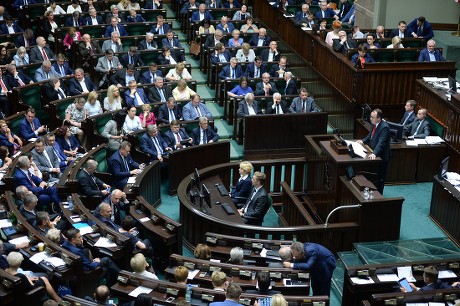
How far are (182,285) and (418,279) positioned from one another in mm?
2677

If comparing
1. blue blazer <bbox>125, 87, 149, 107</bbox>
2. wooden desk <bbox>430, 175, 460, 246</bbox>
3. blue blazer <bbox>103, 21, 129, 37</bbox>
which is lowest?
wooden desk <bbox>430, 175, 460, 246</bbox>

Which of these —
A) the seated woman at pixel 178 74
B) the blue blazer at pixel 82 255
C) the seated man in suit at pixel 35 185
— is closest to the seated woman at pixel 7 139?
the seated man in suit at pixel 35 185

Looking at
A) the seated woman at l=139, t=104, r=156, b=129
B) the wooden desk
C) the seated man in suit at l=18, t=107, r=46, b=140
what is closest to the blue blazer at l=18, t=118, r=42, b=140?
the seated man in suit at l=18, t=107, r=46, b=140

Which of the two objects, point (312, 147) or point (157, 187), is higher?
point (312, 147)

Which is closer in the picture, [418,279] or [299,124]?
[418,279]

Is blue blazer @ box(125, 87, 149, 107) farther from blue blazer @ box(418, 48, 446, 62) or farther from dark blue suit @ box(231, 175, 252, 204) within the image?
blue blazer @ box(418, 48, 446, 62)

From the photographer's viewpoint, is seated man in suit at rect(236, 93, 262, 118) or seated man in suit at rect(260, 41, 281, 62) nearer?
seated man in suit at rect(236, 93, 262, 118)

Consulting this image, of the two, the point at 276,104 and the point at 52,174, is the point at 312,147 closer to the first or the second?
the point at 276,104

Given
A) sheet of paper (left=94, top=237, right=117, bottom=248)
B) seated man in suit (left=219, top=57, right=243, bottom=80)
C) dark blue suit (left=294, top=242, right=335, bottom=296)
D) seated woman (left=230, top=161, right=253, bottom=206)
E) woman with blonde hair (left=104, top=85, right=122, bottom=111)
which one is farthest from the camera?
seated man in suit (left=219, top=57, right=243, bottom=80)

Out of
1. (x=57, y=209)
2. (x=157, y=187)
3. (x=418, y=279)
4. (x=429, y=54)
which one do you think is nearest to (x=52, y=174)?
(x=57, y=209)

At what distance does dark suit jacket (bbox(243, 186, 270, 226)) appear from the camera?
10086mm

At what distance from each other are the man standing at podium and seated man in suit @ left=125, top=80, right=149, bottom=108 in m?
4.21

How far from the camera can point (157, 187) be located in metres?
11.5

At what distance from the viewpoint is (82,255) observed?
28.3 feet
